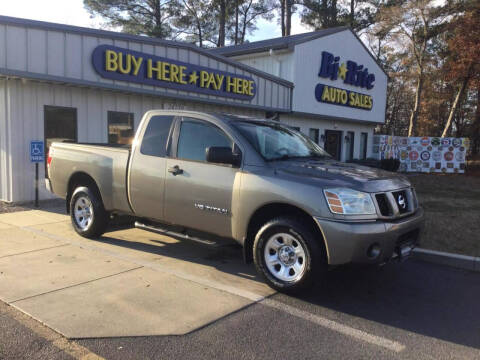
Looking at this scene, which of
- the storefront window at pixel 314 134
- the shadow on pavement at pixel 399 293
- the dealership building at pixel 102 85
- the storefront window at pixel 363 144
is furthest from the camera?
the storefront window at pixel 363 144

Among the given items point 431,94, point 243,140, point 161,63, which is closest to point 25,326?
point 243,140

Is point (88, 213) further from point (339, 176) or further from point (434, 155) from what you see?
point (434, 155)

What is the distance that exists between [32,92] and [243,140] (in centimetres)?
675

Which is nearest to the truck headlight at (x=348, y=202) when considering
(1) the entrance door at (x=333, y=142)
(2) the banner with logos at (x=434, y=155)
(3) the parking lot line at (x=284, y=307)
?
(3) the parking lot line at (x=284, y=307)

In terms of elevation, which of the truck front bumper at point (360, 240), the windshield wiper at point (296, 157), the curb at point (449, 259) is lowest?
the curb at point (449, 259)

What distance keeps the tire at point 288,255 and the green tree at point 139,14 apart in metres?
28.0

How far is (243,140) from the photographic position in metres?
4.88

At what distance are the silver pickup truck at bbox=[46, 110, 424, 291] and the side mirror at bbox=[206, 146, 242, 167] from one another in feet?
0.04

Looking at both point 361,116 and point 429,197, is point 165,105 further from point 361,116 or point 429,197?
point 361,116

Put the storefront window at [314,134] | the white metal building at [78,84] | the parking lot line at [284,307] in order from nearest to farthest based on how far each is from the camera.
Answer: the parking lot line at [284,307]
the white metal building at [78,84]
the storefront window at [314,134]

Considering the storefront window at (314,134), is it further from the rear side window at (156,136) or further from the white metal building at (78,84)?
the rear side window at (156,136)

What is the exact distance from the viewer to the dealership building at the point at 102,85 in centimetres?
911

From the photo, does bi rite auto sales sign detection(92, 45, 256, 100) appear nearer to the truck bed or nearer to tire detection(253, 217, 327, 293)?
the truck bed

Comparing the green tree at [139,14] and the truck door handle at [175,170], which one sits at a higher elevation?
the green tree at [139,14]
